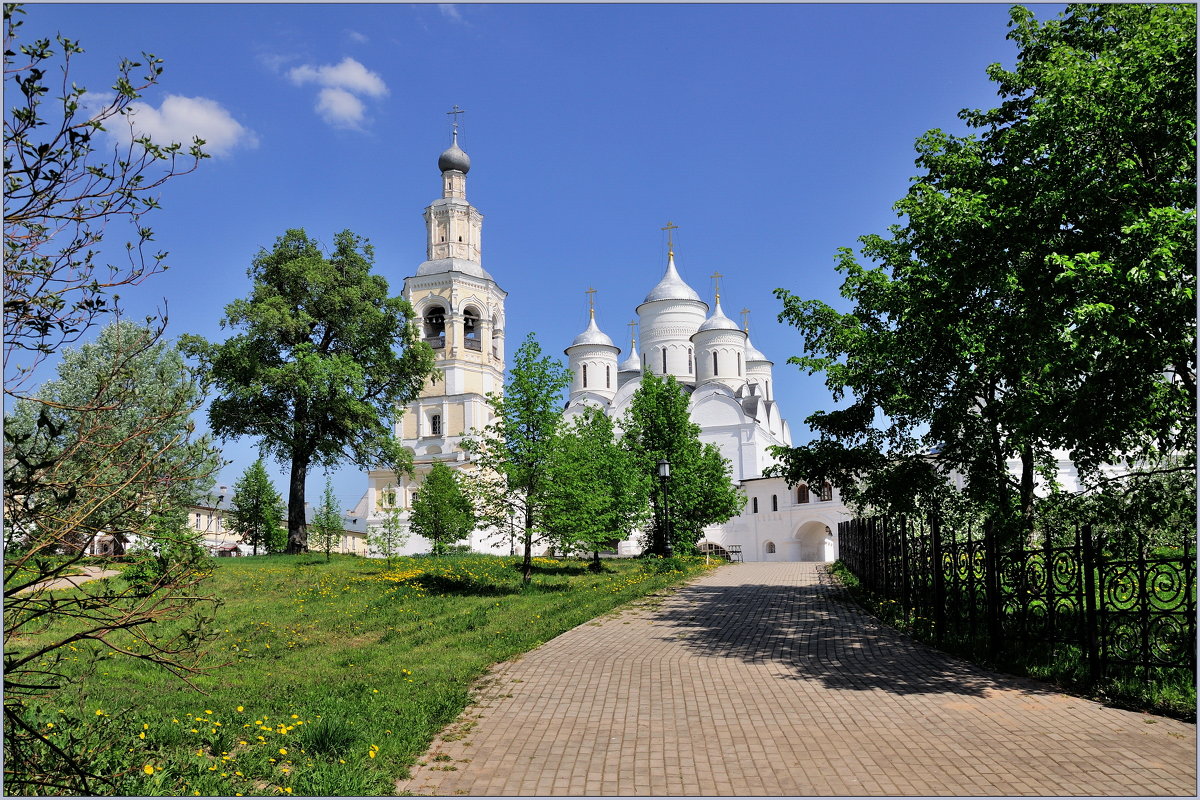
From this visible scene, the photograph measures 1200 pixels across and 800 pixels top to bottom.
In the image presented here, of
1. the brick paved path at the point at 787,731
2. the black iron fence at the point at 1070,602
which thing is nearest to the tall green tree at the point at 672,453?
the black iron fence at the point at 1070,602

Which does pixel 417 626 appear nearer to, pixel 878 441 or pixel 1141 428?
pixel 878 441

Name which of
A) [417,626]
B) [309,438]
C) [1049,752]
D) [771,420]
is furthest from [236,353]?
[771,420]

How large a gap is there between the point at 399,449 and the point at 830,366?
59.1 ft

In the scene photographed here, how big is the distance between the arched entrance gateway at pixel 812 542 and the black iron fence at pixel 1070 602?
36005 mm

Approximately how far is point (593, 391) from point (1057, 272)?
50.4m

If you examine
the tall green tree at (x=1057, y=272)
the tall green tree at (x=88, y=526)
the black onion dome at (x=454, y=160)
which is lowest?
the tall green tree at (x=88, y=526)

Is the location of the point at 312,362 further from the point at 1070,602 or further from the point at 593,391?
the point at 593,391

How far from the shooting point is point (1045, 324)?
28.4ft

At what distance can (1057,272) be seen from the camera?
8.85 m

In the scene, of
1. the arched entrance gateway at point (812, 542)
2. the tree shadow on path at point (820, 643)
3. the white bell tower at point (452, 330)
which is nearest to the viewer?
the tree shadow on path at point (820, 643)

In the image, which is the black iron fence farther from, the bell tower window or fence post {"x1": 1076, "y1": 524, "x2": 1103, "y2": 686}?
the bell tower window

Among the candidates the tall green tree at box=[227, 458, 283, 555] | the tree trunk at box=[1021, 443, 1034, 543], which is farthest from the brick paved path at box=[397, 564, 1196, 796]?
the tall green tree at box=[227, 458, 283, 555]

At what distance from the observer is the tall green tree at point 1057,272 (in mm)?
7715

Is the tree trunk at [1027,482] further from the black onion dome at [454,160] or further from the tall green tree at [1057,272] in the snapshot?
the black onion dome at [454,160]
